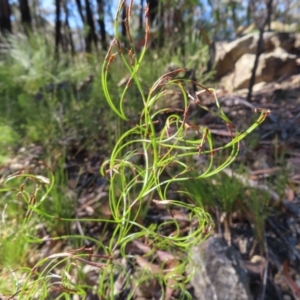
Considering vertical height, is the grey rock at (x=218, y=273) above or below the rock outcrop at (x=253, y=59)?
below

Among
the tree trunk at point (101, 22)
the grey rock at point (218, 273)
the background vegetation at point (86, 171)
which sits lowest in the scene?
the grey rock at point (218, 273)

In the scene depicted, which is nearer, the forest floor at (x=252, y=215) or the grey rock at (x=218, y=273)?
the grey rock at (x=218, y=273)

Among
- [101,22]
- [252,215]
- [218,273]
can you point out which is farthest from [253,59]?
[101,22]

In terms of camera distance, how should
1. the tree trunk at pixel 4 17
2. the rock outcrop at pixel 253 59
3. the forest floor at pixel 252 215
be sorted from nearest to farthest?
the forest floor at pixel 252 215
the rock outcrop at pixel 253 59
the tree trunk at pixel 4 17

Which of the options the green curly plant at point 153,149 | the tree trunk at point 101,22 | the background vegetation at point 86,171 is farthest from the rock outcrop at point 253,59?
the tree trunk at point 101,22

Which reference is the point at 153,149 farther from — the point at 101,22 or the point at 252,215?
the point at 101,22

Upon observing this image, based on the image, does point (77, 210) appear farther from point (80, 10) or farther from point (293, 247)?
point (80, 10)

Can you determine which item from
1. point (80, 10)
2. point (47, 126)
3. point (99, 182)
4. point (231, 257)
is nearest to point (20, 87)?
point (47, 126)

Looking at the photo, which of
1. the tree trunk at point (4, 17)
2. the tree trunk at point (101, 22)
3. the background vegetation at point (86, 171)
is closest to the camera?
the background vegetation at point (86, 171)

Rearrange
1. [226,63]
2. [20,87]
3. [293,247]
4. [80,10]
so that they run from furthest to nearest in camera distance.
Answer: [80,10], [226,63], [20,87], [293,247]

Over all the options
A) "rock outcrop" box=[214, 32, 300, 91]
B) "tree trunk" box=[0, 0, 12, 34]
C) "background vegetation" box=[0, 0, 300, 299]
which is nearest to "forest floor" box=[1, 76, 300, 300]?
"background vegetation" box=[0, 0, 300, 299]

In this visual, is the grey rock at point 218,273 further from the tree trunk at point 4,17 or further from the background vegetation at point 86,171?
the tree trunk at point 4,17
